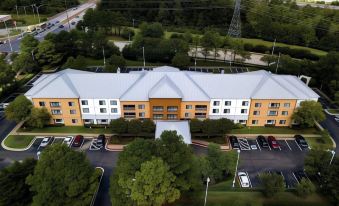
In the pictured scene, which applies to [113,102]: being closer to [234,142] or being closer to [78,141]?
[78,141]

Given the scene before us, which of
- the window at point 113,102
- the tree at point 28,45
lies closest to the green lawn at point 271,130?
the window at point 113,102

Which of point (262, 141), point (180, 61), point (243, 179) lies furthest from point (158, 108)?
point (180, 61)

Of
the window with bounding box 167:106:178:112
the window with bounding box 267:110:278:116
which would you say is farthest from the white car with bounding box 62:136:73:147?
the window with bounding box 267:110:278:116

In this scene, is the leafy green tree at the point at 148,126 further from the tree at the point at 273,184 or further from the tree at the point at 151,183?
the tree at the point at 273,184

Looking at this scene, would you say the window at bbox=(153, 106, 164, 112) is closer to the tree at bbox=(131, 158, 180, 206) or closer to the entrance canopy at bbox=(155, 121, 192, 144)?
the entrance canopy at bbox=(155, 121, 192, 144)

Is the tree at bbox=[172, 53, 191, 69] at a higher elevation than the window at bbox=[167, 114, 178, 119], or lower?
higher

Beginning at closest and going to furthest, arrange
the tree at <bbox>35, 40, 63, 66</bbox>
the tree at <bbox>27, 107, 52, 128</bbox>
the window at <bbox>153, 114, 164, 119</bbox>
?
the tree at <bbox>27, 107, 52, 128</bbox>, the window at <bbox>153, 114, 164, 119</bbox>, the tree at <bbox>35, 40, 63, 66</bbox>
